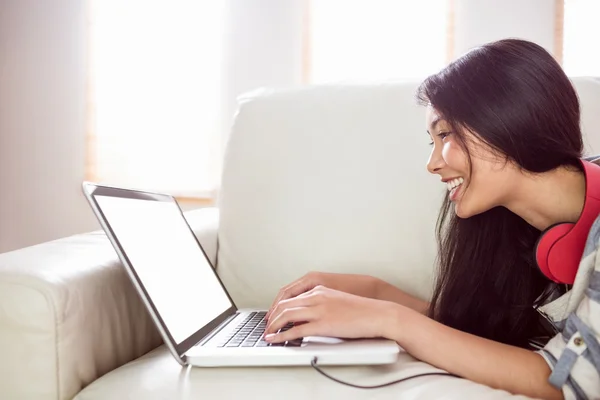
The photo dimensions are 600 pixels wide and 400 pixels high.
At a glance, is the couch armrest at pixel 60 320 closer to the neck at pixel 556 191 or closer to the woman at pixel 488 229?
the woman at pixel 488 229

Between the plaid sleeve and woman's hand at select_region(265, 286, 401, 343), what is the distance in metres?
0.21

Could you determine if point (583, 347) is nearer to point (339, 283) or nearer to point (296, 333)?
point (296, 333)

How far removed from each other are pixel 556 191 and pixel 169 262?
631 millimetres

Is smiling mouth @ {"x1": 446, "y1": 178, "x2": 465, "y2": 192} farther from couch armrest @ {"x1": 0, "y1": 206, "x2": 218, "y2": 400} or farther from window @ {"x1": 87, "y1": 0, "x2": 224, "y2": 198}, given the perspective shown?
window @ {"x1": 87, "y1": 0, "x2": 224, "y2": 198}

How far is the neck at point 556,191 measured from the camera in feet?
2.85

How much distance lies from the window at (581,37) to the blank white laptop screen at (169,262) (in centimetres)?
228

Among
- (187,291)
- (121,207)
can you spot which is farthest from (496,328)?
(121,207)

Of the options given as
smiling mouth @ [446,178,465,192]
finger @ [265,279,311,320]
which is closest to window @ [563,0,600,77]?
smiling mouth @ [446,178,465,192]

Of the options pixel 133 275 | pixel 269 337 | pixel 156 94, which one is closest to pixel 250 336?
pixel 269 337

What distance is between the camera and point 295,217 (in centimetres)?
126

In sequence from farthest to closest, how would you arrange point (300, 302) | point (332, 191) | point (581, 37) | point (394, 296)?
1. point (581, 37)
2. point (332, 191)
3. point (394, 296)
4. point (300, 302)

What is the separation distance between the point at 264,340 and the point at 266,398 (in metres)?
0.11

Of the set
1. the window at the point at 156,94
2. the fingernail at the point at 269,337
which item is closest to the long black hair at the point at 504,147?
the fingernail at the point at 269,337

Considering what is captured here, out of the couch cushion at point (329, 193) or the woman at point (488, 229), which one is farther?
the couch cushion at point (329, 193)
